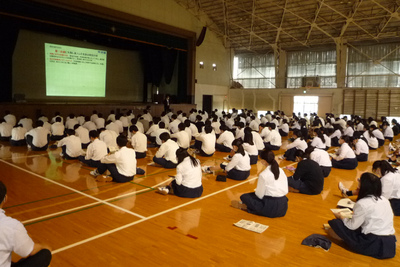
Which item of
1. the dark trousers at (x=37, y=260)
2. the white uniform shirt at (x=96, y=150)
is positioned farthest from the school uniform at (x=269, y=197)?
the white uniform shirt at (x=96, y=150)

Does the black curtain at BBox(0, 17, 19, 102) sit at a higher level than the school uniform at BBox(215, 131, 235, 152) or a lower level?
higher

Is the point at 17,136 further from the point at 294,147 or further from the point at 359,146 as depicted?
the point at 359,146

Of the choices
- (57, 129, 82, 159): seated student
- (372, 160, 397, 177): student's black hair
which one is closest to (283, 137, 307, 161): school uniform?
(372, 160, 397, 177): student's black hair

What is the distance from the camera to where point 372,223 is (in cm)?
342

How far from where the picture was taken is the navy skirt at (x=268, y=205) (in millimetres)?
4574

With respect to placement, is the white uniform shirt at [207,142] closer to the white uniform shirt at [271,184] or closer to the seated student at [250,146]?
the seated student at [250,146]

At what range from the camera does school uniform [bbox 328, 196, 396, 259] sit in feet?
11.1

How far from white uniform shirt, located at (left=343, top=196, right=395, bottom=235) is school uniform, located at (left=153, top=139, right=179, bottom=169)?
4.77 metres

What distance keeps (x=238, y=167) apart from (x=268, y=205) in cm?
207

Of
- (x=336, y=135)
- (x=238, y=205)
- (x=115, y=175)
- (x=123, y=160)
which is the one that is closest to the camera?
(x=238, y=205)

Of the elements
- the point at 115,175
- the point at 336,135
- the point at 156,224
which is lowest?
the point at 156,224

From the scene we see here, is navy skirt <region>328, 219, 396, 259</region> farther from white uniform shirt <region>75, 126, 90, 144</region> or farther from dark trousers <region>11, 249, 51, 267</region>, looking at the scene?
white uniform shirt <region>75, 126, 90, 144</region>

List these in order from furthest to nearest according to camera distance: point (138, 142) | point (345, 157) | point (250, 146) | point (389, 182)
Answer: point (138, 142) → point (345, 157) → point (250, 146) → point (389, 182)

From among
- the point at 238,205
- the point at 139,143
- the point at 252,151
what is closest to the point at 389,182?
the point at 238,205
